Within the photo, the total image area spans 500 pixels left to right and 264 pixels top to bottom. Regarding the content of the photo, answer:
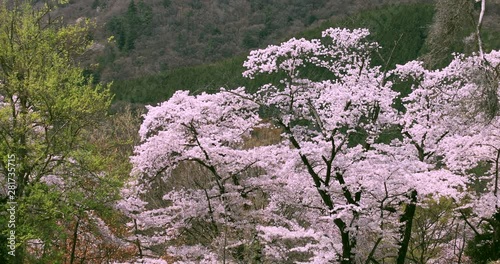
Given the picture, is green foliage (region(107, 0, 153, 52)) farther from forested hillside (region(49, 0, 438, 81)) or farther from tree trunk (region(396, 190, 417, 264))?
tree trunk (region(396, 190, 417, 264))

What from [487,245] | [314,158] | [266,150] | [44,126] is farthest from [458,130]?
[44,126]

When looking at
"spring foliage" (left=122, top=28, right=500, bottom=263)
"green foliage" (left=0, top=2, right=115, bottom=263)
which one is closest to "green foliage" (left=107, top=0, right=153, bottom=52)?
"green foliage" (left=0, top=2, right=115, bottom=263)

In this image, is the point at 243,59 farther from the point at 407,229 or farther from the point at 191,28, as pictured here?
the point at 407,229

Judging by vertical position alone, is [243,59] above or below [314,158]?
above

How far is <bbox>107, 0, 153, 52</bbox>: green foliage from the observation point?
8562cm

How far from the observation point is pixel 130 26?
8694 cm

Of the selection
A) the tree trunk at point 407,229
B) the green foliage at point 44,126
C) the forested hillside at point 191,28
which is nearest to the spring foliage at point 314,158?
the tree trunk at point 407,229

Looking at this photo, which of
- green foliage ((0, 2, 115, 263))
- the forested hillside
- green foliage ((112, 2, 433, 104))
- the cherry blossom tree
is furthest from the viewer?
the forested hillside

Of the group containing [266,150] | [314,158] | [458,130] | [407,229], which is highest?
[458,130]

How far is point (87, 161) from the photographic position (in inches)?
582

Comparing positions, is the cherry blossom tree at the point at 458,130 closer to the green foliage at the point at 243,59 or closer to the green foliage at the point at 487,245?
the green foliage at the point at 487,245

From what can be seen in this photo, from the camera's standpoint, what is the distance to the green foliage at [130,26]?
85625 mm

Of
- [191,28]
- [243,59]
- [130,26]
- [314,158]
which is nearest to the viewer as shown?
[314,158]

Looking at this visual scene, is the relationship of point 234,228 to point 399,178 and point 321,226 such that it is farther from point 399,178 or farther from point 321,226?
point 399,178
